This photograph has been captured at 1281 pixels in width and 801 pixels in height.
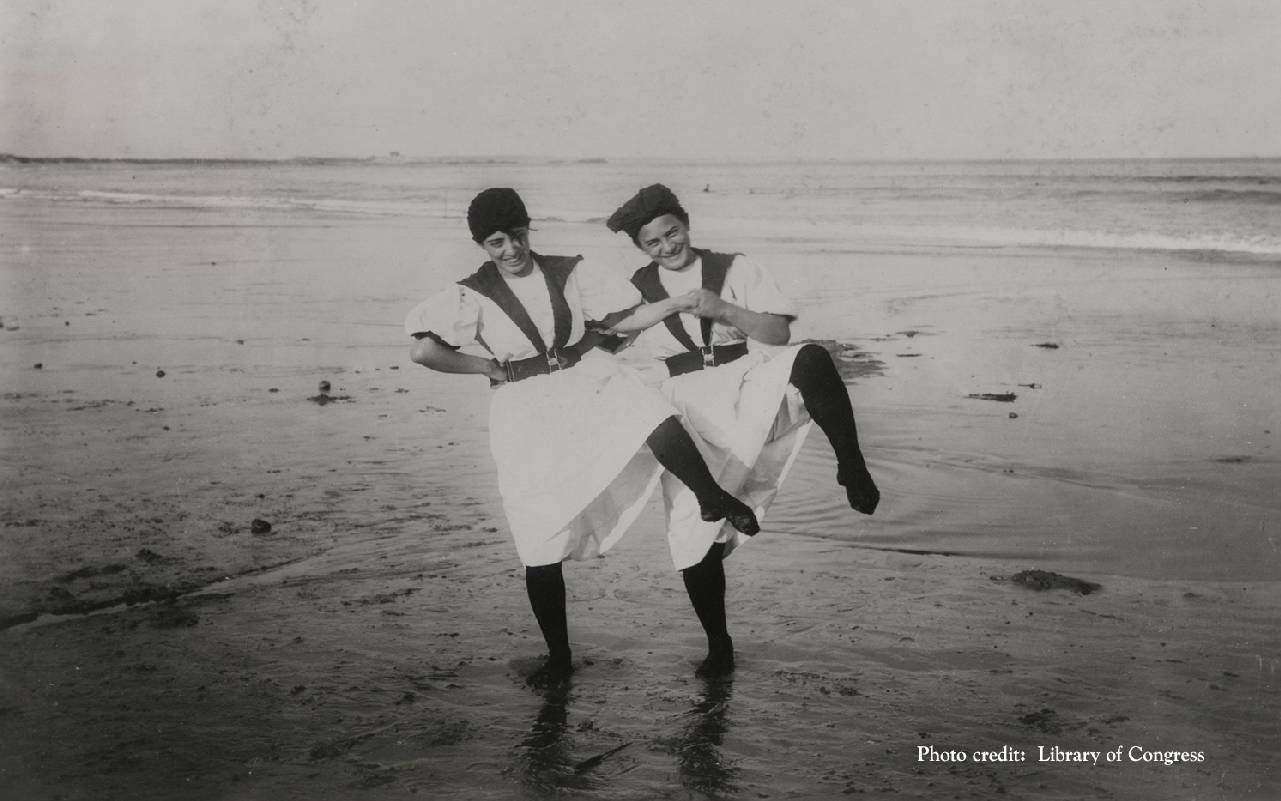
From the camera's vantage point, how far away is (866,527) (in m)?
Answer: 5.83

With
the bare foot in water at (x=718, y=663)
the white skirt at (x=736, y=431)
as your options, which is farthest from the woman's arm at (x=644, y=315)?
the bare foot in water at (x=718, y=663)

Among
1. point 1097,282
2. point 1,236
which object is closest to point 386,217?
point 1,236

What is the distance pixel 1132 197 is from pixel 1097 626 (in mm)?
26150

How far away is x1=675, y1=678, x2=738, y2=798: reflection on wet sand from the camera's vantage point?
3414 mm

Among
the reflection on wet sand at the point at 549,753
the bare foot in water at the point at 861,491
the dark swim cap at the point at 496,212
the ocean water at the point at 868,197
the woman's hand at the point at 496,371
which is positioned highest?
the ocean water at the point at 868,197

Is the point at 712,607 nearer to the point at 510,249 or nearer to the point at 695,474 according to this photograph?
the point at 695,474

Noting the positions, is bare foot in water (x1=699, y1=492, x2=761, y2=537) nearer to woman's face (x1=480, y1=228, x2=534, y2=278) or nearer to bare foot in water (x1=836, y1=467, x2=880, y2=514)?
bare foot in water (x1=836, y1=467, x2=880, y2=514)

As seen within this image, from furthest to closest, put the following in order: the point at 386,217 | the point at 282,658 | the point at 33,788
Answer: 1. the point at 386,217
2. the point at 282,658
3. the point at 33,788

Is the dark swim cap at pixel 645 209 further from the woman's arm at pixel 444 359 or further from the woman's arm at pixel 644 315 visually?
the woman's arm at pixel 444 359

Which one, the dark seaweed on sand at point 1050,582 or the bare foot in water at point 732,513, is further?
the dark seaweed on sand at point 1050,582

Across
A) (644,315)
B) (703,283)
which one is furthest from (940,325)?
(644,315)

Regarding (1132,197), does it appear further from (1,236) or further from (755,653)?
(755,653)

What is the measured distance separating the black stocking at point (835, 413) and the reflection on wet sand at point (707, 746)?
73cm

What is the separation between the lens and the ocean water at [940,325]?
601 centimetres
